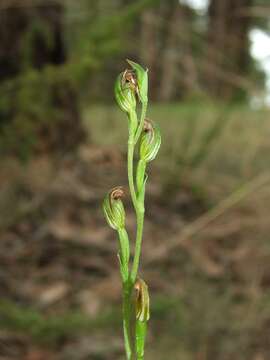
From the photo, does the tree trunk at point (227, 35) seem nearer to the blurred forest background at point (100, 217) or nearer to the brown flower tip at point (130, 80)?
the blurred forest background at point (100, 217)

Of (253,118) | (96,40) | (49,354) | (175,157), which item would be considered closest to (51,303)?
(49,354)

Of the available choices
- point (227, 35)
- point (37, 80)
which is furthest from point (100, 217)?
point (227, 35)

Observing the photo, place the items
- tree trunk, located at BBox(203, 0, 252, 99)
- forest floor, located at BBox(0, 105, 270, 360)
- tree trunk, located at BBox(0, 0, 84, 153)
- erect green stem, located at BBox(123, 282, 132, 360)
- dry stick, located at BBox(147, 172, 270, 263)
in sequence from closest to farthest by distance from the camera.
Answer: erect green stem, located at BBox(123, 282, 132, 360) → forest floor, located at BBox(0, 105, 270, 360) → dry stick, located at BBox(147, 172, 270, 263) → tree trunk, located at BBox(0, 0, 84, 153) → tree trunk, located at BBox(203, 0, 252, 99)

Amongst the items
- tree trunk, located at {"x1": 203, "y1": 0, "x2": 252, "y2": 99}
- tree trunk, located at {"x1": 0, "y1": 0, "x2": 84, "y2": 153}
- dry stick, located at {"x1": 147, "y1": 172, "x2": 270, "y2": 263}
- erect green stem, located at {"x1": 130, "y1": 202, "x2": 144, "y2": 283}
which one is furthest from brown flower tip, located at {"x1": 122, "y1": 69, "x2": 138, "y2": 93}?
tree trunk, located at {"x1": 203, "y1": 0, "x2": 252, "y2": 99}

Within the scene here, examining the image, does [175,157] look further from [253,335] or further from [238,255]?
[253,335]

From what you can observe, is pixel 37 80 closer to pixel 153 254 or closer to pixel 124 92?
pixel 153 254

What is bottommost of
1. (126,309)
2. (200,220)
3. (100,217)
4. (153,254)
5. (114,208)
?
(126,309)

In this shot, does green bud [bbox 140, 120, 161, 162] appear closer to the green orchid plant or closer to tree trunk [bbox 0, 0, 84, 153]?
the green orchid plant
